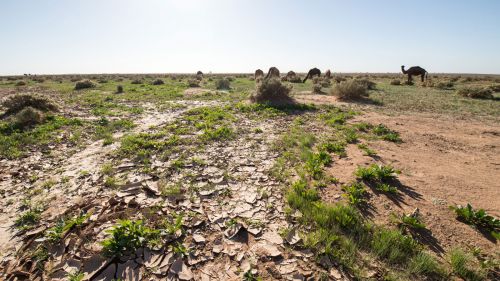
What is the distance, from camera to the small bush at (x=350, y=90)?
16828mm

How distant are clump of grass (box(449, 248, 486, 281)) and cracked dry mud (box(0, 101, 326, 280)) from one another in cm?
192

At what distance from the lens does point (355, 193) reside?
4988 mm

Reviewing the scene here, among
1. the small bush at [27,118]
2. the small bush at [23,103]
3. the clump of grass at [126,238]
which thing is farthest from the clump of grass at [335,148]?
the small bush at [23,103]

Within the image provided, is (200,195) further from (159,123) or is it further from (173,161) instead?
(159,123)

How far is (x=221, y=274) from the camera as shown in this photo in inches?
132

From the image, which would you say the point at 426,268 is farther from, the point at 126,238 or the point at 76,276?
the point at 76,276

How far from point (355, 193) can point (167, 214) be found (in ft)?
12.0

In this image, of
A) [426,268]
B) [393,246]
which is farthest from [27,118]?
[426,268]

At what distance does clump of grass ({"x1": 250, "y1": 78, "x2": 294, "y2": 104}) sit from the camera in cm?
1568

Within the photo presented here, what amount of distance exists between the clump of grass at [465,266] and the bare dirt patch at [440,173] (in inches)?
8.9

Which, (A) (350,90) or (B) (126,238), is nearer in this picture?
(B) (126,238)

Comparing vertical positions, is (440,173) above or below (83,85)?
below

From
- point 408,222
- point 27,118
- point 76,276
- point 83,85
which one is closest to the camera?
point 76,276

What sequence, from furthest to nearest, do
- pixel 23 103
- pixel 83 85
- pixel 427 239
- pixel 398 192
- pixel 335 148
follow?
pixel 83 85, pixel 23 103, pixel 335 148, pixel 398 192, pixel 427 239
